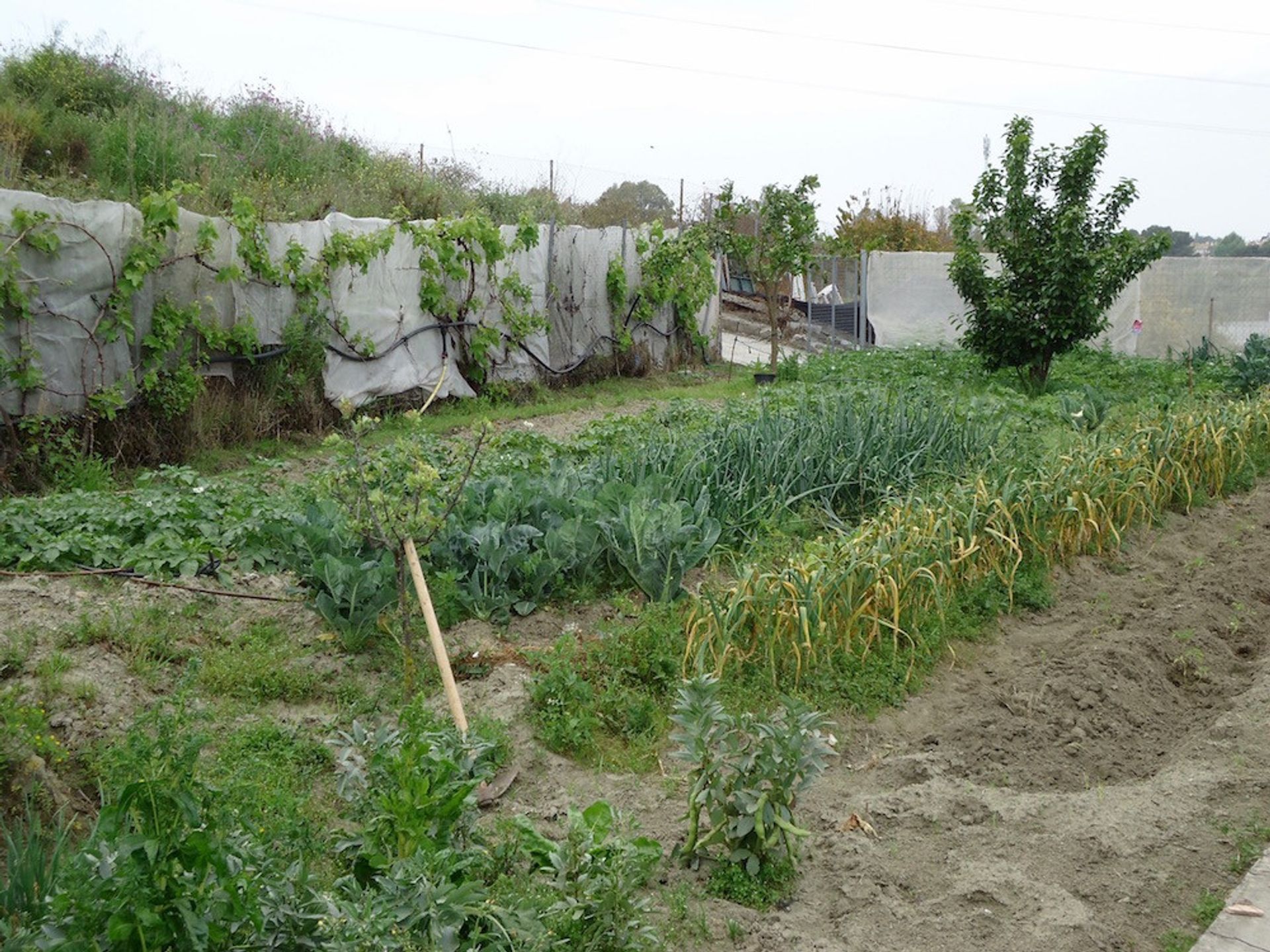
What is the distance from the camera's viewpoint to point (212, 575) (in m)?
5.46

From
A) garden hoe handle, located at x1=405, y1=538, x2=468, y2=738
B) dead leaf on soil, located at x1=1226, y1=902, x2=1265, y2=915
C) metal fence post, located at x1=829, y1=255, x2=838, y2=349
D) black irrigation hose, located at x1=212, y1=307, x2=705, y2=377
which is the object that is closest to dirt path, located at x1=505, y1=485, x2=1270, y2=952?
dead leaf on soil, located at x1=1226, y1=902, x2=1265, y2=915

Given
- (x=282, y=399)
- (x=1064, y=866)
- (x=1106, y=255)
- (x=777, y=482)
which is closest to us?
(x=1064, y=866)

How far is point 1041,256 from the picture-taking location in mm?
12711

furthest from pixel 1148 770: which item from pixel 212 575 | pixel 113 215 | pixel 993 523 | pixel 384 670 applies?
Result: pixel 113 215

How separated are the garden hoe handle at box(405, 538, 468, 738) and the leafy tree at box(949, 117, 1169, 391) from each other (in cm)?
1009

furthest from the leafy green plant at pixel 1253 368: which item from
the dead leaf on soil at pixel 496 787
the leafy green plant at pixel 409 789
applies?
the leafy green plant at pixel 409 789

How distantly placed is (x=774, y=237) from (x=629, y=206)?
30.5ft

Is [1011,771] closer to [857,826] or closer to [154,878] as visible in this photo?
[857,826]

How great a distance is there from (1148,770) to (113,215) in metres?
7.81

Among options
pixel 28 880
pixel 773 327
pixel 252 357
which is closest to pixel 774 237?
pixel 773 327

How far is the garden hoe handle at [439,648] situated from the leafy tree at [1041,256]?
10.1m

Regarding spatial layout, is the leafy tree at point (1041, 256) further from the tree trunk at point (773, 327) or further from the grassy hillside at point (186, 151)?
the grassy hillside at point (186, 151)

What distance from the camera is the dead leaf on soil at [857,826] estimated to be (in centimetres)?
337

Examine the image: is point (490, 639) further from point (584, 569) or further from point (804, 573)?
point (804, 573)
